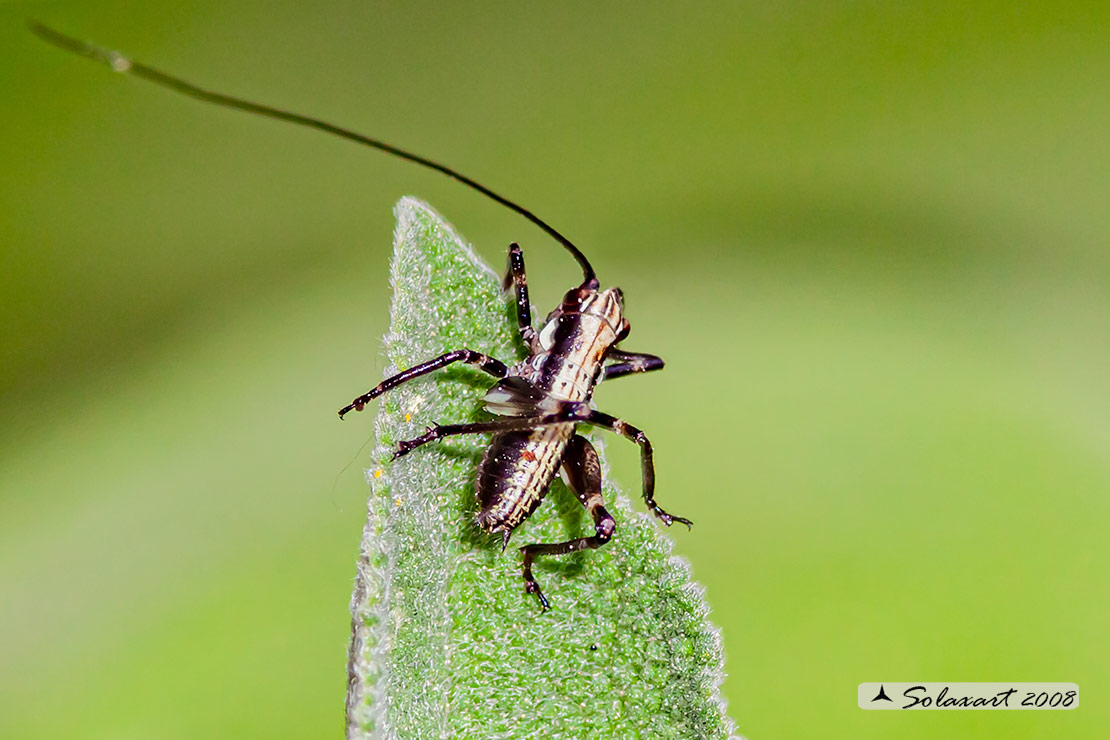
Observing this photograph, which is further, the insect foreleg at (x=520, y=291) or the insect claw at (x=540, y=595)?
the insect foreleg at (x=520, y=291)

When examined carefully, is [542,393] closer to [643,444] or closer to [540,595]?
[643,444]

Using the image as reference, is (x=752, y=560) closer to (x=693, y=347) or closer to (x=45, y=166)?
(x=693, y=347)

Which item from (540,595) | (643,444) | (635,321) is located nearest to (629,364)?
(643,444)

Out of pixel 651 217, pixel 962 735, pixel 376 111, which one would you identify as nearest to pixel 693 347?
pixel 651 217

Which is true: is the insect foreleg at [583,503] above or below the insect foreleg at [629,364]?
below

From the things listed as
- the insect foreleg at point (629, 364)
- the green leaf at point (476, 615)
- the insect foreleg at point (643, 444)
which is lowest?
the green leaf at point (476, 615)

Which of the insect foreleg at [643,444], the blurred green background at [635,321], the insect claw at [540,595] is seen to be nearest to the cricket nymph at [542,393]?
the insect foreleg at [643,444]

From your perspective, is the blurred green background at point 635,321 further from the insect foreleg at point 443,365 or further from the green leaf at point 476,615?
the green leaf at point 476,615
